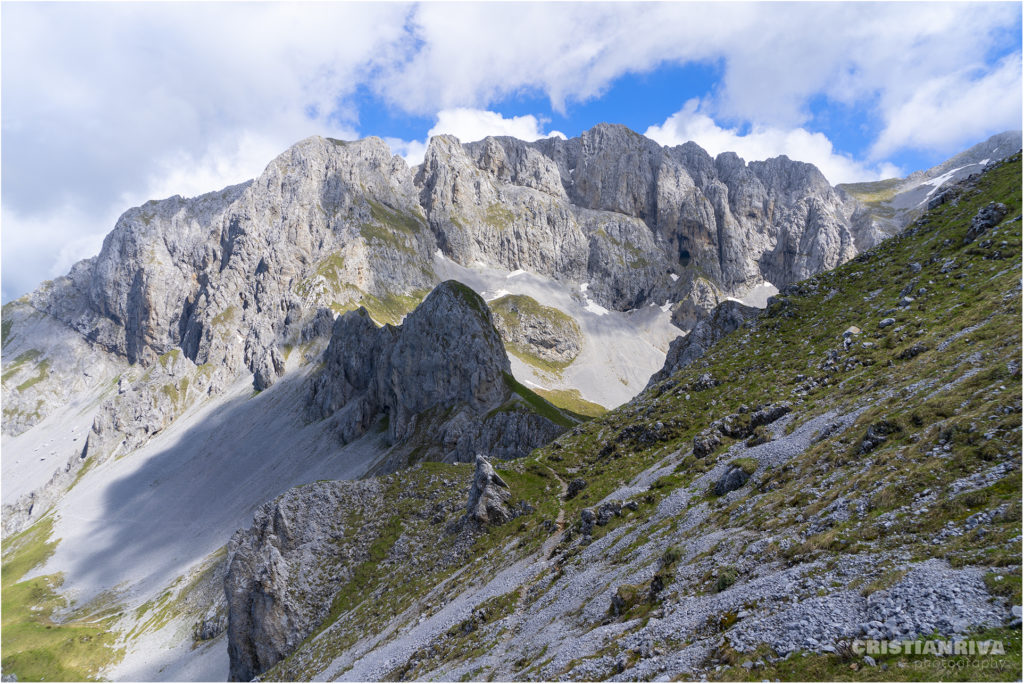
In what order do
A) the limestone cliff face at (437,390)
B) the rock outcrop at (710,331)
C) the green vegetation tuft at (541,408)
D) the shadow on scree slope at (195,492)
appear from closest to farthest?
1. the rock outcrop at (710,331)
2. the green vegetation tuft at (541,408)
3. the limestone cliff face at (437,390)
4. the shadow on scree slope at (195,492)

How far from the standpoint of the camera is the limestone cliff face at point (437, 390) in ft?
392

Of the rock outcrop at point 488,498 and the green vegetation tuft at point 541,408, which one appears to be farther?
the green vegetation tuft at point 541,408

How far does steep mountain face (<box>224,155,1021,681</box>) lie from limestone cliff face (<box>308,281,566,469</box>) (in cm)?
5288

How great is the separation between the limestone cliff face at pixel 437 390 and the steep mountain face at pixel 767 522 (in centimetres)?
5288

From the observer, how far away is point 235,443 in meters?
185

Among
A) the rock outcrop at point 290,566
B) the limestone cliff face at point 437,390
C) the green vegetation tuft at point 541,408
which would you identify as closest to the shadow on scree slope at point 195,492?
the limestone cliff face at point 437,390

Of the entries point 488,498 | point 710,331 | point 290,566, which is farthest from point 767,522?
point 290,566

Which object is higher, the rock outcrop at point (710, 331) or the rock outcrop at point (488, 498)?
the rock outcrop at point (710, 331)

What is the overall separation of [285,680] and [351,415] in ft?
379

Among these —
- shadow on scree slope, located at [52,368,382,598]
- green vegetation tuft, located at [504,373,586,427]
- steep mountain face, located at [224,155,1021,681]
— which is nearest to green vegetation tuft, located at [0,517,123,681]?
shadow on scree slope, located at [52,368,382,598]

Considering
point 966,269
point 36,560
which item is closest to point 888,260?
point 966,269

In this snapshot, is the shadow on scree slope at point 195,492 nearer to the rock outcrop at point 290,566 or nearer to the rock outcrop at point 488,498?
the rock outcrop at point 290,566

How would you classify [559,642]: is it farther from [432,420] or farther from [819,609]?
[432,420]

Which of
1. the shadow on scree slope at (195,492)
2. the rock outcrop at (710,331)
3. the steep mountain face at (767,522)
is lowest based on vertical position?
the steep mountain face at (767,522)
